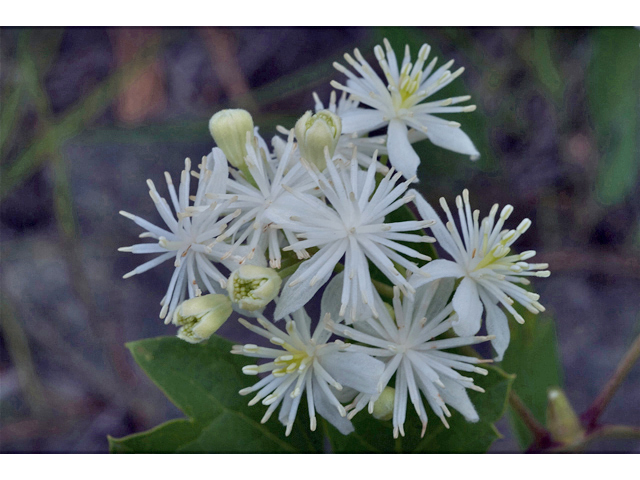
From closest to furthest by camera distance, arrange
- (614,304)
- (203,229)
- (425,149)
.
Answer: (203,229), (425,149), (614,304)

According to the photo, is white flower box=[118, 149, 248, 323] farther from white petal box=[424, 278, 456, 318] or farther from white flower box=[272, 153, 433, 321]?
white petal box=[424, 278, 456, 318]

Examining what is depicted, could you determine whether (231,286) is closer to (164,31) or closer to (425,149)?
(425,149)

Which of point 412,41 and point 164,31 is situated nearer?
point 412,41

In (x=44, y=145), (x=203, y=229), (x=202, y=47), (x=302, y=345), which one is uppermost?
(x=202, y=47)

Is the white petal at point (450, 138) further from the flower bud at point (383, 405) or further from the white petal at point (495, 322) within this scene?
the flower bud at point (383, 405)

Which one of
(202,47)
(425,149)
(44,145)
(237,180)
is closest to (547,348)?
(425,149)

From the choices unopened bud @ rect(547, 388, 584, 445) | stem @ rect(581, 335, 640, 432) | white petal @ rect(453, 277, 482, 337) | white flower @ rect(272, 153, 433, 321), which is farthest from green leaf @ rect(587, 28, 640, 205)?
white flower @ rect(272, 153, 433, 321)

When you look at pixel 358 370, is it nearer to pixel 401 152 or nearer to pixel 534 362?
pixel 401 152
